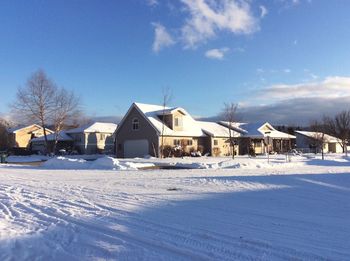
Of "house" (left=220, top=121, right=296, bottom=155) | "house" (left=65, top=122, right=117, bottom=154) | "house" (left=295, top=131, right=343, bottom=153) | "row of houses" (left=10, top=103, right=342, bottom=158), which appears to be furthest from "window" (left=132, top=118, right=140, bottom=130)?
"house" (left=295, top=131, right=343, bottom=153)

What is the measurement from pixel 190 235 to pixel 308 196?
683 centimetres

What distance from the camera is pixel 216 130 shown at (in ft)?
182

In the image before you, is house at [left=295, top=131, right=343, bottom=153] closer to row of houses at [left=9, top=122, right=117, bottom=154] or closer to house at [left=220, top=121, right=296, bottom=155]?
house at [left=220, top=121, right=296, bottom=155]

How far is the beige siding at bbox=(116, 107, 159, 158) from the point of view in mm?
46375

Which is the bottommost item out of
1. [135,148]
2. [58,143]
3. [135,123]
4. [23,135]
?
[135,148]

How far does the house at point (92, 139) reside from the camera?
63.5m

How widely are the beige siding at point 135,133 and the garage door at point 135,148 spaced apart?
47 centimetres

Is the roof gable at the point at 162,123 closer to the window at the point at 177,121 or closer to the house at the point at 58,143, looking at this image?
the window at the point at 177,121

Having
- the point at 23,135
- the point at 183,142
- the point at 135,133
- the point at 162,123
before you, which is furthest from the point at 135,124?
the point at 23,135

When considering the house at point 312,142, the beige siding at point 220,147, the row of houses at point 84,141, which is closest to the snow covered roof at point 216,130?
the beige siding at point 220,147

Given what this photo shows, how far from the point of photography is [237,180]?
17.7m

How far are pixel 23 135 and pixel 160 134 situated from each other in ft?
139

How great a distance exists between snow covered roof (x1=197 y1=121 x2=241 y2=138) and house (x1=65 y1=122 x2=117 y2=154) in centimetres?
1479

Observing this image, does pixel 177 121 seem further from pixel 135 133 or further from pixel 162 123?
pixel 135 133
